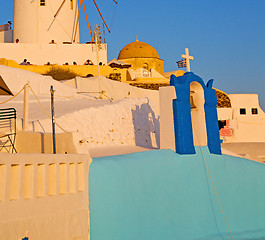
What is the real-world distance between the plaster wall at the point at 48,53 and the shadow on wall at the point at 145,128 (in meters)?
21.8

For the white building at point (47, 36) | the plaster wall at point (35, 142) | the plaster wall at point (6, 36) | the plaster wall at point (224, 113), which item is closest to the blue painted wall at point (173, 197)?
the plaster wall at point (35, 142)

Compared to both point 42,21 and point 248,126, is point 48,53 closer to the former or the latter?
point 42,21

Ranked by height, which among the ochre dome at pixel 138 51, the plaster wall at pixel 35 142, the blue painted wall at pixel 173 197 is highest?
the ochre dome at pixel 138 51

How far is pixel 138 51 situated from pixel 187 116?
128 feet

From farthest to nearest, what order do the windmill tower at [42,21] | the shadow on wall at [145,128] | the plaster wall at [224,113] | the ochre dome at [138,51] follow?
the ochre dome at [138,51] → the windmill tower at [42,21] → the plaster wall at [224,113] → the shadow on wall at [145,128]

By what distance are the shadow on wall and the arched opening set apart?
175 inches

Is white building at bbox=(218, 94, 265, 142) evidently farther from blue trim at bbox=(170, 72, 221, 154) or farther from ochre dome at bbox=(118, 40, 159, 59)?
blue trim at bbox=(170, 72, 221, 154)

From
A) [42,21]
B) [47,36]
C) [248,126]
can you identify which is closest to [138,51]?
[47,36]

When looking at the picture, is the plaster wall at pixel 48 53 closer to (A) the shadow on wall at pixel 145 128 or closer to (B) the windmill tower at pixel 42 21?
(B) the windmill tower at pixel 42 21

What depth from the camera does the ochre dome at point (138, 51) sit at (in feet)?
163

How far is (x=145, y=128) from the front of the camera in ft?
60.5

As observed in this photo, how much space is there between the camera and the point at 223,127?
32.7 metres

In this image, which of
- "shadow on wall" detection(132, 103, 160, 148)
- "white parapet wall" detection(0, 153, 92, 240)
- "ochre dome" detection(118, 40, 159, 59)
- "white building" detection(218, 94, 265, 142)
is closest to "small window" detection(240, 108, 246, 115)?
"white building" detection(218, 94, 265, 142)

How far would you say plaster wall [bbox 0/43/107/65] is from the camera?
125ft
